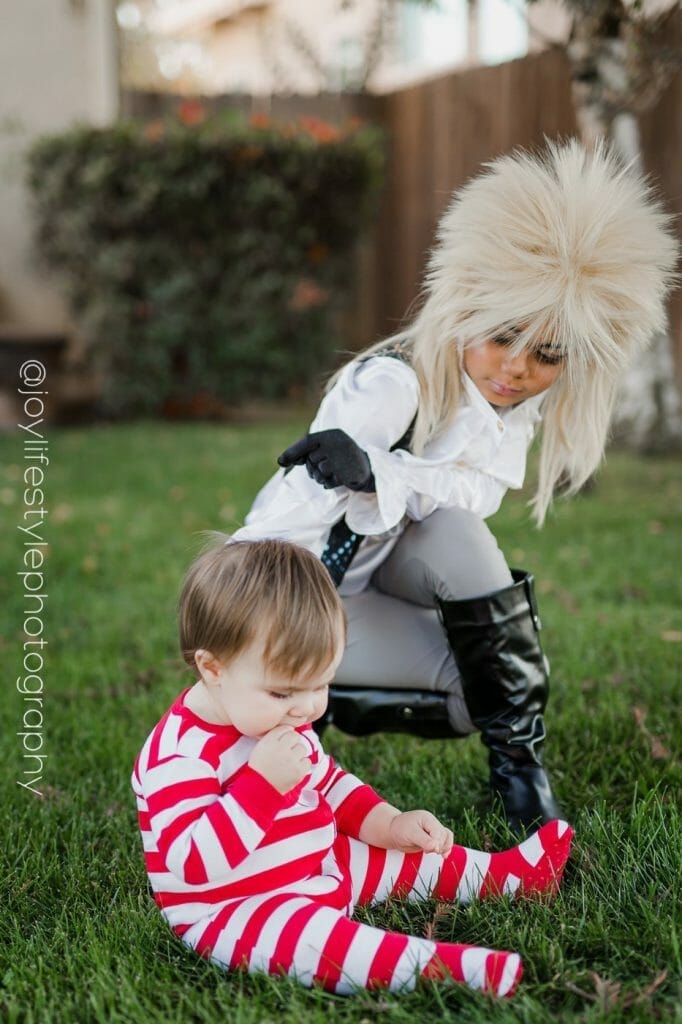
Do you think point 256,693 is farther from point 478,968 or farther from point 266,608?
point 478,968

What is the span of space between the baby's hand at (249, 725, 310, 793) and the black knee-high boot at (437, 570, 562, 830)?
1.87 feet

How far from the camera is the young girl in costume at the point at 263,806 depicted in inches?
61.7

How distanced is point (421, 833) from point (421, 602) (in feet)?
2.02

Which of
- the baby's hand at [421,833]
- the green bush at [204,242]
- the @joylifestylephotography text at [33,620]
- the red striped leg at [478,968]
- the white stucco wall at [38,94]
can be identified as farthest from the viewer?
the white stucco wall at [38,94]

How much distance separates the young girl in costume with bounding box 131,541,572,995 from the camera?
1.57m

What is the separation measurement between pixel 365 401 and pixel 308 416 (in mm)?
6962

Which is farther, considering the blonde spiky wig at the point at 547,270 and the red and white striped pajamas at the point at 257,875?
the blonde spiky wig at the point at 547,270

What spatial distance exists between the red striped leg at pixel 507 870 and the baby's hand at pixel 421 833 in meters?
0.08

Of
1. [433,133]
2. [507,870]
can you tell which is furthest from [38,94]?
[507,870]

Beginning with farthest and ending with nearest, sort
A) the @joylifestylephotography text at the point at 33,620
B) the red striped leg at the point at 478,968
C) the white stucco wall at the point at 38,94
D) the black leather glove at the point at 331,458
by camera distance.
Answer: the white stucco wall at the point at 38,94, the @joylifestylephotography text at the point at 33,620, the black leather glove at the point at 331,458, the red striped leg at the point at 478,968

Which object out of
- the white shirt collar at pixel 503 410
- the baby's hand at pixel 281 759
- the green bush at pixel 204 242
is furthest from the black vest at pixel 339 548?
the green bush at pixel 204 242

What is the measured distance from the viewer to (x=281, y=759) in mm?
1583

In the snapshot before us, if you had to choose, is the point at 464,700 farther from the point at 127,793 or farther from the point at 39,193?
the point at 39,193

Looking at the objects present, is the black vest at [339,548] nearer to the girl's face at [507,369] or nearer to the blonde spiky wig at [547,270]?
the blonde spiky wig at [547,270]
